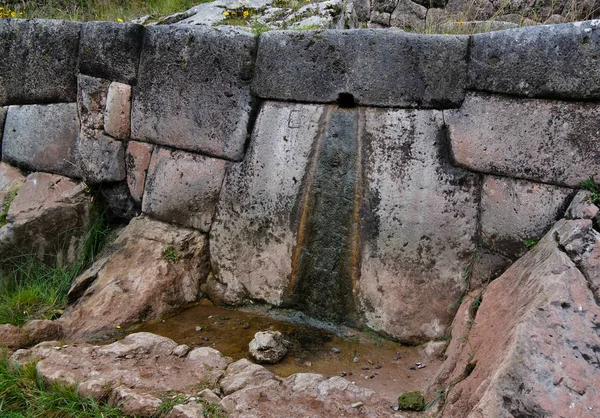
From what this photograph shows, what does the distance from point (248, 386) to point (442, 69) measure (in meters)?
1.83

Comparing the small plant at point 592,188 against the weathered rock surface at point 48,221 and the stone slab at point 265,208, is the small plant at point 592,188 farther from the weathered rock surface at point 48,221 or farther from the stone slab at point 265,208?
the weathered rock surface at point 48,221

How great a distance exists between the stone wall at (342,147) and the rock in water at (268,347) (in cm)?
40

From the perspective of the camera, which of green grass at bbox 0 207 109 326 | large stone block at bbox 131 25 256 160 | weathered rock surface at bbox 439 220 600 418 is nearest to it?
weathered rock surface at bbox 439 220 600 418

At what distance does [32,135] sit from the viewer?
4305 millimetres

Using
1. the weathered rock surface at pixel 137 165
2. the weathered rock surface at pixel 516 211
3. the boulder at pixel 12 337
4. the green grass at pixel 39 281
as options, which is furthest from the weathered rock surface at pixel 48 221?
the weathered rock surface at pixel 516 211

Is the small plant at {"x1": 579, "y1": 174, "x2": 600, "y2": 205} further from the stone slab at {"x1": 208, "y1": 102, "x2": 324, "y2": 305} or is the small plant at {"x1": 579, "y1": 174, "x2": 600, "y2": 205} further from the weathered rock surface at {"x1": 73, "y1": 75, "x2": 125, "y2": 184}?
the weathered rock surface at {"x1": 73, "y1": 75, "x2": 125, "y2": 184}

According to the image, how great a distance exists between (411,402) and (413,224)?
0.94m

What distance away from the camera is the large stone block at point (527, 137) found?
8.66ft

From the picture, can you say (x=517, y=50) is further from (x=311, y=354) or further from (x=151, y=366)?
(x=151, y=366)

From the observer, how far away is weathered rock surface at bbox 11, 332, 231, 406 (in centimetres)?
262

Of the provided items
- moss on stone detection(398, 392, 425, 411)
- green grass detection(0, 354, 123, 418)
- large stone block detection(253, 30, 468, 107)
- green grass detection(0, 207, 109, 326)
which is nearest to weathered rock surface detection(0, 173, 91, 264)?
green grass detection(0, 207, 109, 326)

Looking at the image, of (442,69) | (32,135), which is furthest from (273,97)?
(32,135)

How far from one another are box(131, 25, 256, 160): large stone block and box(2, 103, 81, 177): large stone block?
68 centimetres

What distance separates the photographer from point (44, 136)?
14.0ft
